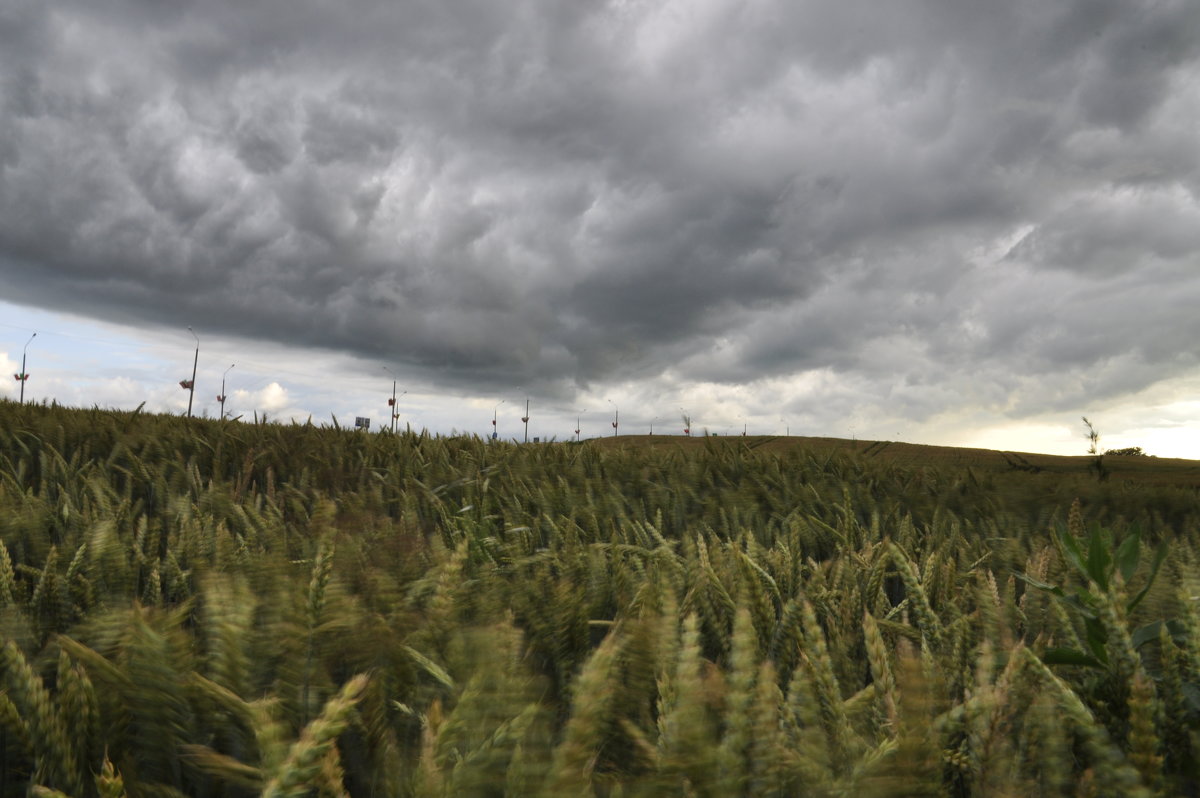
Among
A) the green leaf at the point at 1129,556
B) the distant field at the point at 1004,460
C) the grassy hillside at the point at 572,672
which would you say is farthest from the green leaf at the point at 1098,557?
the distant field at the point at 1004,460

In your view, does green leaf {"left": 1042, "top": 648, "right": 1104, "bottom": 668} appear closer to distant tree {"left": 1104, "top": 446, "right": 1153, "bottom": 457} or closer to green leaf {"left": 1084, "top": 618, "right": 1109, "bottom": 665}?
green leaf {"left": 1084, "top": 618, "right": 1109, "bottom": 665}

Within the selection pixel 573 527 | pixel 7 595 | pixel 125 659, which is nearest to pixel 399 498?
pixel 573 527

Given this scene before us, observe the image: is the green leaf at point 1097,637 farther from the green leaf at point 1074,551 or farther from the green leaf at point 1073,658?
the green leaf at point 1074,551

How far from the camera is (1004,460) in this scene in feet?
16.0

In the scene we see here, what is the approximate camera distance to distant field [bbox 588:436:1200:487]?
4219 mm

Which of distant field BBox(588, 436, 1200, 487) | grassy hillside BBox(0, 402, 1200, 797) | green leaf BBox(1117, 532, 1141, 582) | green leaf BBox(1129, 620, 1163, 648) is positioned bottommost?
grassy hillside BBox(0, 402, 1200, 797)

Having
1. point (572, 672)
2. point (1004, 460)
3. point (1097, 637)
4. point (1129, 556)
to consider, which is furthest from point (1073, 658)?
point (1004, 460)

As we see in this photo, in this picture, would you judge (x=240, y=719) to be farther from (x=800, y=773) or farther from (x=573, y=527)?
(x=573, y=527)

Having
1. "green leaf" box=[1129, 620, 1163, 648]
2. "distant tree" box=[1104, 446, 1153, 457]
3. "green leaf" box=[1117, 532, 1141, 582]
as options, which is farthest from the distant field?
"green leaf" box=[1129, 620, 1163, 648]

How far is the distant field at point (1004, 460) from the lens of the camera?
4219 millimetres

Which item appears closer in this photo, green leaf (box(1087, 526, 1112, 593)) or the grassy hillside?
the grassy hillside

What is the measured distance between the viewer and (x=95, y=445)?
3.70 m

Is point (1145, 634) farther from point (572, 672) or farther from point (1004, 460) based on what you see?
point (1004, 460)

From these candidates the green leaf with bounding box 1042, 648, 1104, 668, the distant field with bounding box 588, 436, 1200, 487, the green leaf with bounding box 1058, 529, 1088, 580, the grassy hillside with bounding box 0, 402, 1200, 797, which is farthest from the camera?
the distant field with bounding box 588, 436, 1200, 487
